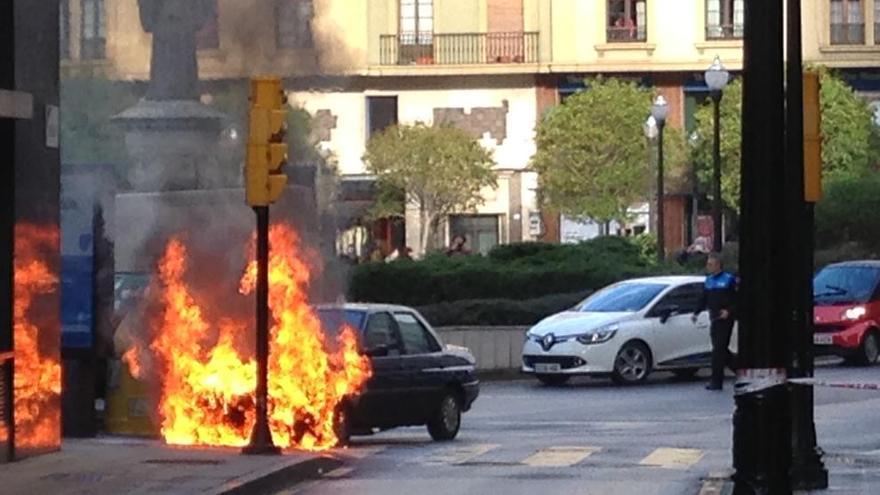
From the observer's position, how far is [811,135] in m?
16.8

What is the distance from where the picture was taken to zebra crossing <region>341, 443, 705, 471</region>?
1827 cm

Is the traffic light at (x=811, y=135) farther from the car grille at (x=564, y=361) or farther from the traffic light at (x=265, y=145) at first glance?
the car grille at (x=564, y=361)

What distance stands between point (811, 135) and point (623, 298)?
13.4m

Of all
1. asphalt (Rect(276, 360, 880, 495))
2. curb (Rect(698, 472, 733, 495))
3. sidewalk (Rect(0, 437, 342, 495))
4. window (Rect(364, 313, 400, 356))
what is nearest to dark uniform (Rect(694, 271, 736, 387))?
asphalt (Rect(276, 360, 880, 495))

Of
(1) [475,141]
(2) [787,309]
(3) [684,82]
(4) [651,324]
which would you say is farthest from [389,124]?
(2) [787,309]

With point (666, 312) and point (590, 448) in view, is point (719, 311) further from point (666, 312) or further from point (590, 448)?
Result: point (590, 448)

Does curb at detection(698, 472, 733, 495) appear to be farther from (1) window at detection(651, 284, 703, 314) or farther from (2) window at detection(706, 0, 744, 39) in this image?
(2) window at detection(706, 0, 744, 39)

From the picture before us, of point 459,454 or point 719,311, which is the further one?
point 719,311

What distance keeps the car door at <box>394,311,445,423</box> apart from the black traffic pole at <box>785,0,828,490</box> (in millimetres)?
5159

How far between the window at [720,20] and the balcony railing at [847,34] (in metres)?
2.79

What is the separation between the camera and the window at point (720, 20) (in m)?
56.8

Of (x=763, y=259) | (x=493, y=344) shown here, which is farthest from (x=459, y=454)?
(x=493, y=344)

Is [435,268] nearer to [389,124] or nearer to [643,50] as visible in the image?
[389,124]

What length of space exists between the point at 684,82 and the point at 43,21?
133 ft
